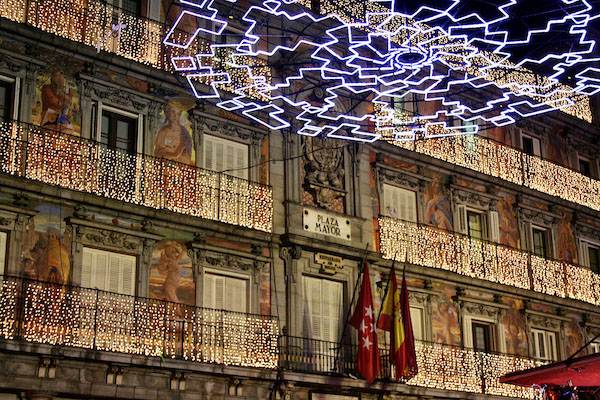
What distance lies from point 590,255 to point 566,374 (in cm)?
1467

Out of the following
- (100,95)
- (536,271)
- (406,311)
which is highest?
(100,95)

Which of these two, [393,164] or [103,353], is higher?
[393,164]

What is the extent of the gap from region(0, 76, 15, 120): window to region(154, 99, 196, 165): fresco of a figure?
11.2ft

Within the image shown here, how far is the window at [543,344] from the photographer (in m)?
29.1

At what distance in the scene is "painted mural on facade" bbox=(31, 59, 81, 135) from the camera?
2059 cm

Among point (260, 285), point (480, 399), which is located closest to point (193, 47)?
point (260, 285)

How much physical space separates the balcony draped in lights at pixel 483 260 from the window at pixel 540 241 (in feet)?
2.49

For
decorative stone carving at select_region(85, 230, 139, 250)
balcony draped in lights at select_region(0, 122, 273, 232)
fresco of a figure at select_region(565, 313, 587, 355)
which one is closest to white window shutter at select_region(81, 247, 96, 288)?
decorative stone carving at select_region(85, 230, 139, 250)

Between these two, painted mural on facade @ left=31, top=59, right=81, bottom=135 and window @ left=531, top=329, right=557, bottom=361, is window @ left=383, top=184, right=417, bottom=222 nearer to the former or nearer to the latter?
window @ left=531, top=329, right=557, bottom=361

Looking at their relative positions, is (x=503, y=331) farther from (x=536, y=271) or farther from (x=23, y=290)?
(x=23, y=290)

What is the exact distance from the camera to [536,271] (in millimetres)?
29609

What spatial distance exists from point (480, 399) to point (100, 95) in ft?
41.1

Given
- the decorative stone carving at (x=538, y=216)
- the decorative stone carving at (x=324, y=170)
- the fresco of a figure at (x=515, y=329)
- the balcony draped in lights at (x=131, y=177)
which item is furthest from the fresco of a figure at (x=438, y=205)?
the balcony draped in lights at (x=131, y=177)

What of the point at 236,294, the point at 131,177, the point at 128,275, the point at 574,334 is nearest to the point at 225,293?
the point at 236,294
